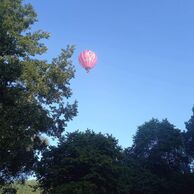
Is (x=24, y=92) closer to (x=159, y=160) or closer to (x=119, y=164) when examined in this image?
(x=119, y=164)

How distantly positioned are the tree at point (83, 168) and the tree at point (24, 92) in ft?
18.0

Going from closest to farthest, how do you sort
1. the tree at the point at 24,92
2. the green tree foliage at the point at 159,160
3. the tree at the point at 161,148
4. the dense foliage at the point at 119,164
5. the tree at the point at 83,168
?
the tree at the point at 24,92
the tree at the point at 83,168
the dense foliage at the point at 119,164
the green tree foliage at the point at 159,160
the tree at the point at 161,148

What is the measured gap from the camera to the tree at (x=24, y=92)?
27.6 meters

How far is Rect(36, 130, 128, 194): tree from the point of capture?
38.1 metres

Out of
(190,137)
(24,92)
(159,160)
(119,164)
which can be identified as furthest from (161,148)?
(24,92)

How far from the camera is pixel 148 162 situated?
2130 inches

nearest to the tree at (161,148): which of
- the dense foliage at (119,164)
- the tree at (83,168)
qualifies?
the dense foliage at (119,164)

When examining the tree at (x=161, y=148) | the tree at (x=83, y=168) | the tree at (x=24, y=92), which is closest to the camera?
the tree at (x=24, y=92)

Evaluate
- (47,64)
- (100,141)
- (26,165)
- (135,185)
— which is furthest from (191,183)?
(47,64)

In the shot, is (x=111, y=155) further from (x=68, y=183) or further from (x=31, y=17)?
(x=31, y=17)

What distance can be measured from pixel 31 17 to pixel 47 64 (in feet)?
14.7

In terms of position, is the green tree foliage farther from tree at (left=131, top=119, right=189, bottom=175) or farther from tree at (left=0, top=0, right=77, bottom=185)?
tree at (left=0, top=0, right=77, bottom=185)

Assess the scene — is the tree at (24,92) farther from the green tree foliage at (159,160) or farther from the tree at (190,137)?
the tree at (190,137)

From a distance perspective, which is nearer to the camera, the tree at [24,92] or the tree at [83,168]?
the tree at [24,92]
